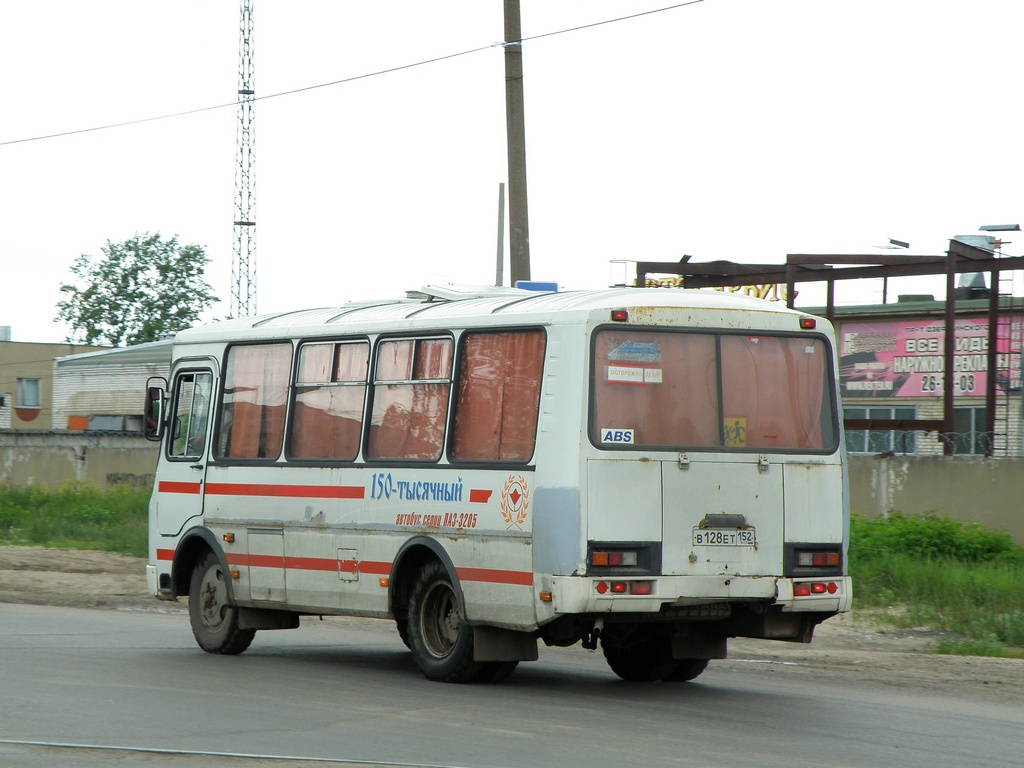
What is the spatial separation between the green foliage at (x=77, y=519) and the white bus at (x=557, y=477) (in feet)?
43.6

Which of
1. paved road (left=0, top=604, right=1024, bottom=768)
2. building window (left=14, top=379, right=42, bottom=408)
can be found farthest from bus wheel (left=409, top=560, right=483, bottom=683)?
building window (left=14, top=379, right=42, bottom=408)

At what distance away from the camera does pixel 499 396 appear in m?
10.4

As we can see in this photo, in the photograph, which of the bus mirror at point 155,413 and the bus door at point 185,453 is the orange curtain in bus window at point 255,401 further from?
the bus mirror at point 155,413

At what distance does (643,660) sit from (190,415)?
4.86m

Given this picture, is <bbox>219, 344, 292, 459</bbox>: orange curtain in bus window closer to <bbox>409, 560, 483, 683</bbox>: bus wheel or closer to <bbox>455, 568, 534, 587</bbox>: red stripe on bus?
<bbox>409, 560, 483, 683</bbox>: bus wheel

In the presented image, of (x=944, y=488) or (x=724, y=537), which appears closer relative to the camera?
(x=724, y=537)

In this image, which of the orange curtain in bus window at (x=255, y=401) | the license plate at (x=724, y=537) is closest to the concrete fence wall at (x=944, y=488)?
the license plate at (x=724, y=537)

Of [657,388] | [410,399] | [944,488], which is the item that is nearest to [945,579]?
[944,488]

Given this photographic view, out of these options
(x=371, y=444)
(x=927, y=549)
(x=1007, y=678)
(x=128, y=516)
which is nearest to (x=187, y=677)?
(x=371, y=444)

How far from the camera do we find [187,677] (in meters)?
10.9

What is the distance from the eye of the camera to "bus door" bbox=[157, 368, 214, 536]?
520 inches

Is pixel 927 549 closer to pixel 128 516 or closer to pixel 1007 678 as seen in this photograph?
A: pixel 1007 678

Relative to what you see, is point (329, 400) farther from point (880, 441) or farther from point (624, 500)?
point (880, 441)

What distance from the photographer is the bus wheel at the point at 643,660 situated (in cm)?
1135
